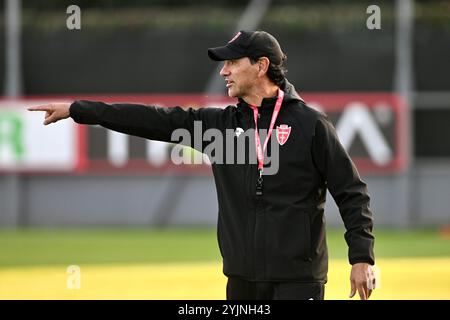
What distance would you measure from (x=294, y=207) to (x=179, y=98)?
1388cm

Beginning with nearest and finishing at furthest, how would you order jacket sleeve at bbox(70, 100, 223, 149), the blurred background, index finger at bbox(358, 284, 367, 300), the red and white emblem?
index finger at bbox(358, 284, 367, 300), the red and white emblem, jacket sleeve at bbox(70, 100, 223, 149), the blurred background

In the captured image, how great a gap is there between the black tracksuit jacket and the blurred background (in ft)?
42.1

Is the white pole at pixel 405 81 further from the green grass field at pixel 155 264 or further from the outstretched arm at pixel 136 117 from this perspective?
the outstretched arm at pixel 136 117

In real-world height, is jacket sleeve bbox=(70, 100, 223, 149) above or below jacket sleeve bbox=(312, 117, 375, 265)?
above

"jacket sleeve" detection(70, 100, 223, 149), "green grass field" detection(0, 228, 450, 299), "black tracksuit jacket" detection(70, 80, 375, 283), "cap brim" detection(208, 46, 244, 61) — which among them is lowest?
"green grass field" detection(0, 228, 450, 299)

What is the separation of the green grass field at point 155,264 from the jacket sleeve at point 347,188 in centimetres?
450

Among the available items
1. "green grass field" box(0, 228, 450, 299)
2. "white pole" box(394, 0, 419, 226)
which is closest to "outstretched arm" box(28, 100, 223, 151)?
"green grass field" box(0, 228, 450, 299)

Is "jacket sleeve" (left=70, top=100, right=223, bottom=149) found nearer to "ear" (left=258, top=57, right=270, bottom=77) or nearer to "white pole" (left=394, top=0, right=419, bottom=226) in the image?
"ear" (left=258, top=57, right=270, bottom=77)

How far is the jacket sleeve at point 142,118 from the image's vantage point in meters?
6.04

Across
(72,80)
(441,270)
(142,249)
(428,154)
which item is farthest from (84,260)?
(428,154)

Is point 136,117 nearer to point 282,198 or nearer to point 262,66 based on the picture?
point 262,66

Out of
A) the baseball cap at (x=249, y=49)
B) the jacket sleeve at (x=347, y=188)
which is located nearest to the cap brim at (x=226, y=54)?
the baseball cap at (x=249, y=49)

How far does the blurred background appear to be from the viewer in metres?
19.7

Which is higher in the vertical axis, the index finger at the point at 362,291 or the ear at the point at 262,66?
the ear at the point at 262,66
